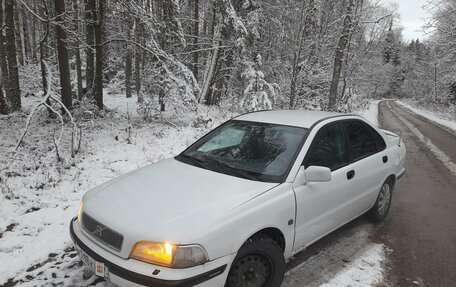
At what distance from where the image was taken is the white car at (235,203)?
2516 mm

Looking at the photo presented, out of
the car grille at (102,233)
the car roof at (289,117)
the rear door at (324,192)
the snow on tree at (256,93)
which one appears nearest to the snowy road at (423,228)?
the rear door at (324,192)

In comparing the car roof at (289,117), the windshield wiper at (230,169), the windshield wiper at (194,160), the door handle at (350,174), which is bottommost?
the door handle at (350,174)

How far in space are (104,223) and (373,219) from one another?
13.0 feet

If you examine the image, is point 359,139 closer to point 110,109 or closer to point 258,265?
point 258,265

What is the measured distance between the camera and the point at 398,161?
5.25 m

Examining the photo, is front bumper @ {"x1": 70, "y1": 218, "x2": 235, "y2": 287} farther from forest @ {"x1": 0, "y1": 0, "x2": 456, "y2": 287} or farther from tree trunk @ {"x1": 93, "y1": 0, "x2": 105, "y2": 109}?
tree trunk @ {"x1": 93, "y1": 0, "x2": 105, "y2": 109}

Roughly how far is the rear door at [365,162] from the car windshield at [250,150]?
0.95m

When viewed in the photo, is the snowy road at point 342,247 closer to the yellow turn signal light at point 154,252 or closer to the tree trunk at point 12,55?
the yellow turn signal light at point 154,252

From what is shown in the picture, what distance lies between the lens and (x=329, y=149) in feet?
12.8

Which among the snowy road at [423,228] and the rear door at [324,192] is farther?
the snowy road at [423,228]

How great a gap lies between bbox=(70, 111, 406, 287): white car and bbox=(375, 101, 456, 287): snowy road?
688 mm

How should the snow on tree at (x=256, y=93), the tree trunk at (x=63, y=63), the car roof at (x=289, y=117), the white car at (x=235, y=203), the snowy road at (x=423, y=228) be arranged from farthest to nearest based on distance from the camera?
the snow on tree at (x=256, y=93)
the tree trunk at (x=63, y=63)
the car roof at (x=289, y=117)
the snowy road at (x=423, y=228)
the white car at (x=235, y=203)

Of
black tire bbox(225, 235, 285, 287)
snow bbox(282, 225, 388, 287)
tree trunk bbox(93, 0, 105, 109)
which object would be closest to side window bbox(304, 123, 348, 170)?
black tire bbox(225, 235, 285, 287)

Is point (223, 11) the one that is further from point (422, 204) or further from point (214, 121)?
point (422, 204)
